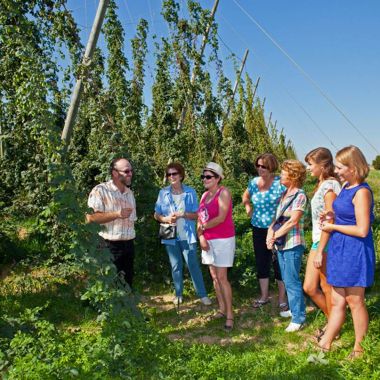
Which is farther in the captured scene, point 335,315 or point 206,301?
point 206,301

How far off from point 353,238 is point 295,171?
2.96 ft

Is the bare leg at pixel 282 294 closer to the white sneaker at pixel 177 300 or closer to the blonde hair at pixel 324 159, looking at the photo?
the white sneaker at pixel 177 300

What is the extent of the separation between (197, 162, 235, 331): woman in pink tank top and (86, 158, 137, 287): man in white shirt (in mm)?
734

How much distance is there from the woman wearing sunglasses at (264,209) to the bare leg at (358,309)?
1.28m

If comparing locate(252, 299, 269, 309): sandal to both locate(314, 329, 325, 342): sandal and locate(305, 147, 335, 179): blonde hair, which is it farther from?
locate(305, 147, 335, 179): blonde hair

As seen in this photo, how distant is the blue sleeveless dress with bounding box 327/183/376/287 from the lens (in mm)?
2972

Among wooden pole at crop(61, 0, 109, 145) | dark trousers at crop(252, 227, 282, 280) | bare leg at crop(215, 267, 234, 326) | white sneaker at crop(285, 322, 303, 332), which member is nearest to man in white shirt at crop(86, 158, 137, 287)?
bare leg at crop(215, 267, 234, 326)

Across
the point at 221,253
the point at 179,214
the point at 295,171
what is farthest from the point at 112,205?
the point at 295,171

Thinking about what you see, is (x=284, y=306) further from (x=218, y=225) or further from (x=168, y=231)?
(x=168, y=231)

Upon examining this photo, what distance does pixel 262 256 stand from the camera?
4.44m

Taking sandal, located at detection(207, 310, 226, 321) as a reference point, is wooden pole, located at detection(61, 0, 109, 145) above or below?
above

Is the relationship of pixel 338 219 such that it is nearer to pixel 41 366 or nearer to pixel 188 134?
pixel 41 366

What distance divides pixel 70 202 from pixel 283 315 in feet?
8.28

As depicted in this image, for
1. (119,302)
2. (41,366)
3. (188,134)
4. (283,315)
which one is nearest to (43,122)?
(119,302)
